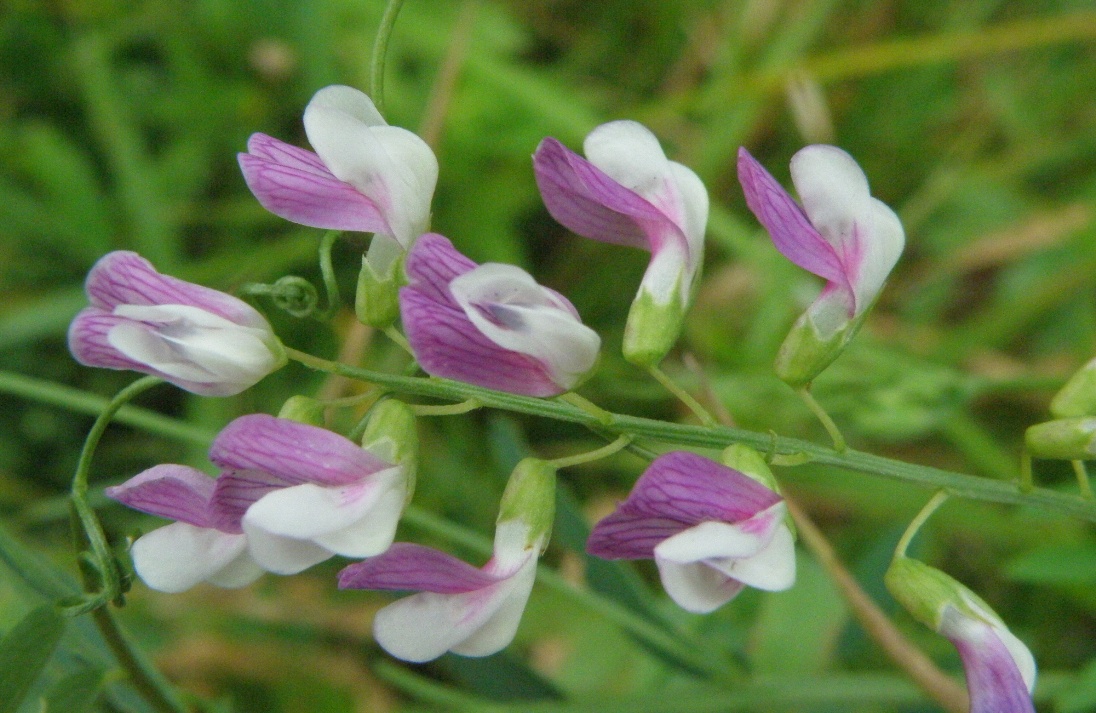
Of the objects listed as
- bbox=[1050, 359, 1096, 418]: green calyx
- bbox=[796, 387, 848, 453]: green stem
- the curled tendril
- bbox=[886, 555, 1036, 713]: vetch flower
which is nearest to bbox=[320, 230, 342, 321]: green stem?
the curled tendril

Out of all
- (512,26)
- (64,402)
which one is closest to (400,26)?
(512,26)

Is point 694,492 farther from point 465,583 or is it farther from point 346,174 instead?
point 346,174

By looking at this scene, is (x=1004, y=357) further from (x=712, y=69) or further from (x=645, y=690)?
(x=645, y=690)


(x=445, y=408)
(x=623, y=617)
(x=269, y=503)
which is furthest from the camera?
(x=623, y=617)

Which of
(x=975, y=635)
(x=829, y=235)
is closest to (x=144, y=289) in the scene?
(x=829, y=235)

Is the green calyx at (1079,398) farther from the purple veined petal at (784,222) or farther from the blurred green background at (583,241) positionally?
the blurred green background at (583,241)

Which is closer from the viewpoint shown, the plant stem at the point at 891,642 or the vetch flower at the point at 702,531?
the vetch flower at the point at 702,531

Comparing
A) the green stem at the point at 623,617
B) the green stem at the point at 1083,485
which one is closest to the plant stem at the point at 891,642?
the green stem at the point at 623,617
